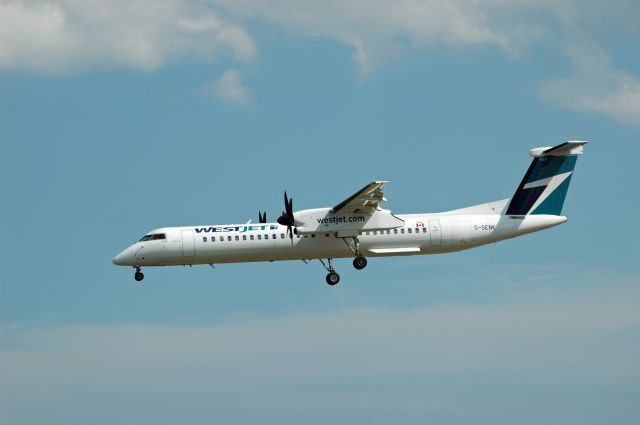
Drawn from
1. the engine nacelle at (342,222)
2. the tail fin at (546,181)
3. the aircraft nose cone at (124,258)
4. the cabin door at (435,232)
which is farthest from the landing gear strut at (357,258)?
the aircraft nose cone at (124,258)

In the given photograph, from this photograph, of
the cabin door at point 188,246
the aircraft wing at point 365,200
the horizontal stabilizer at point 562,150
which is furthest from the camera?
the horizontal stabilizer at point 562,150

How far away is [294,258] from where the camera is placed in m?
34.8

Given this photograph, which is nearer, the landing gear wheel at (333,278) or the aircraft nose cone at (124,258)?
the aircraft nose cone at (124,258)

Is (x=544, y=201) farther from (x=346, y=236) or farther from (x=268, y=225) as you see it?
(x=268, y=225)

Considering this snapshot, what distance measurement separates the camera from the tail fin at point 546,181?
120 ft

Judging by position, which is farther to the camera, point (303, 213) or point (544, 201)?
point (544, 201)

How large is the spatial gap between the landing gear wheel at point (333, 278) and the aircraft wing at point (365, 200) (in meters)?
3.13

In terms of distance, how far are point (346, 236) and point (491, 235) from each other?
6.48m

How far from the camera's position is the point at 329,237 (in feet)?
112

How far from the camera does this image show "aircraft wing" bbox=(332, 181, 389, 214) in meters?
31.8

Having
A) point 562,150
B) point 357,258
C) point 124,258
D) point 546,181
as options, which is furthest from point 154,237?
point 562,150

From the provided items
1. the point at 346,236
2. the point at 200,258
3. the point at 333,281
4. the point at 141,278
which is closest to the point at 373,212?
the point at 346,236

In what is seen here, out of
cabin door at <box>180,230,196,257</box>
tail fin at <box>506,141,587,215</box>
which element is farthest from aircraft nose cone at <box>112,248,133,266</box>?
tail fin at <box>506,141,587,215</box>

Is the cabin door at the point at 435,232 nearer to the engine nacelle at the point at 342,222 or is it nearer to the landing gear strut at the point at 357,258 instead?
the engine nacelle at the point at 342,222
